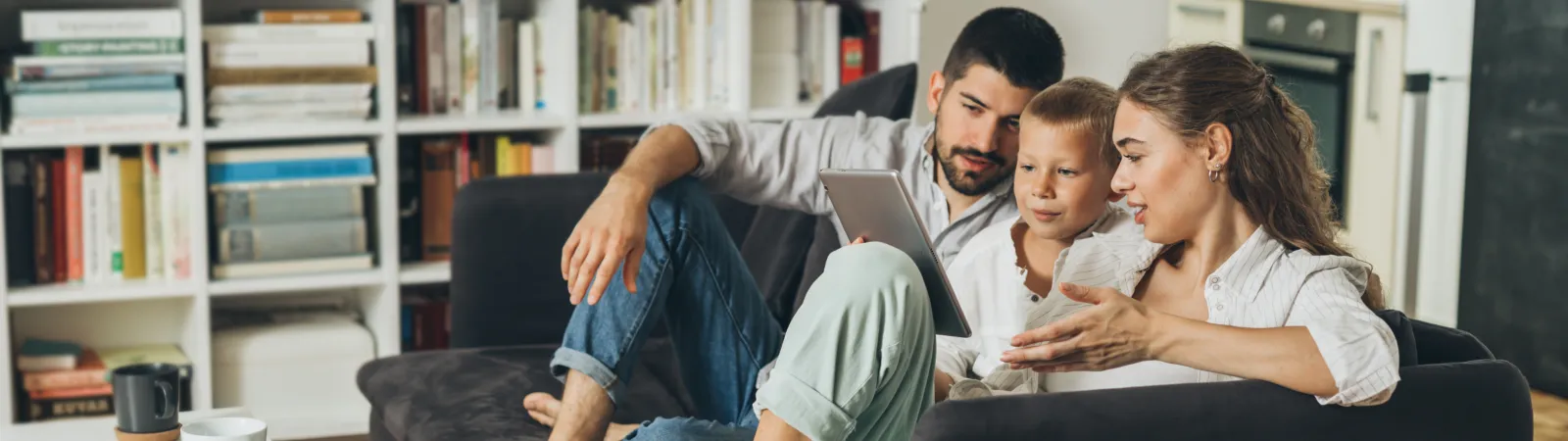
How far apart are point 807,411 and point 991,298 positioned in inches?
14.6

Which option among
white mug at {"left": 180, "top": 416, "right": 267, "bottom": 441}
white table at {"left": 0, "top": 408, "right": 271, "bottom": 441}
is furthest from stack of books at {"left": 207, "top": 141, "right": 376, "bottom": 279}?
white mug at {"left": 180, "top": 416, "right": 267, "bottom": 441}

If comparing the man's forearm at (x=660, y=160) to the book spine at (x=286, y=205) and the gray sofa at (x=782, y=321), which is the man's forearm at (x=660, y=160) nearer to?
the gray sofa at (x=782, y=321)

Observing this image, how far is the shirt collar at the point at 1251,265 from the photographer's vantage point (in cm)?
147

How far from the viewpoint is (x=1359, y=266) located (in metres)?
1.43

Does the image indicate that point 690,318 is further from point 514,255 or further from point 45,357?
point 45,357

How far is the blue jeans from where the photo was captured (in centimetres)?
143

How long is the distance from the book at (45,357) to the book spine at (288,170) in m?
0.42

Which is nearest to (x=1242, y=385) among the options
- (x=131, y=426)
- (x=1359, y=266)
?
(x=1359, y=266)

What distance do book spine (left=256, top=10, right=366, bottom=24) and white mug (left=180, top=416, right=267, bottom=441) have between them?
1359 millimetres

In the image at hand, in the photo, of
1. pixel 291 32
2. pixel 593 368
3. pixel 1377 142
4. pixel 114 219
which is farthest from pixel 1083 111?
pixel 1377 142

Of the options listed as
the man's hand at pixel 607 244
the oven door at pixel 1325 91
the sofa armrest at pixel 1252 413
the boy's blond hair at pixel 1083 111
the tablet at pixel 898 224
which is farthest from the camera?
the oven door at pixel 1325 91

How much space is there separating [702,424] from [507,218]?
66 cm

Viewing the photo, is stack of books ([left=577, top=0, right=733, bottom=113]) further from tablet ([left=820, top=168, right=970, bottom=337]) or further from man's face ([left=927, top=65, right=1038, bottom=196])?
tablet ([left=820, top=168, right=970, bottom=337])

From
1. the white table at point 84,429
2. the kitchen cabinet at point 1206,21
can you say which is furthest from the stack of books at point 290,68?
the kitchen cabinet at point 1206,21
